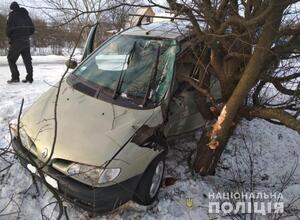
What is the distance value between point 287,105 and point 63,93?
2.69 meters

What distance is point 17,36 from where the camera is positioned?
845cm

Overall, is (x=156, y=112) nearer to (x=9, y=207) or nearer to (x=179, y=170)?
(x=179, y=170)

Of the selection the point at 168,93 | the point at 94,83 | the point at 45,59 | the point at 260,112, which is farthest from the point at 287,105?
the point at 45,59

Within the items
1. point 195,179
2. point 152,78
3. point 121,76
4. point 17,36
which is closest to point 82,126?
point 121,76

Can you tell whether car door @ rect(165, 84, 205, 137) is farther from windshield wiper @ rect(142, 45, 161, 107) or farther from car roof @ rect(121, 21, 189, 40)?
car roof @ rect(121, 21, 189, 40)

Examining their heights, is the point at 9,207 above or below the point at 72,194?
below

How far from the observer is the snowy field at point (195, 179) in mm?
3785

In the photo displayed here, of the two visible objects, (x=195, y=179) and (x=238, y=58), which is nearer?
(x=238, y=58)

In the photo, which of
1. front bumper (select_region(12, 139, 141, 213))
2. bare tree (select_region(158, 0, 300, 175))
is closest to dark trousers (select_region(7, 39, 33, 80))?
bare tree (select_region(158, 0, 300, 175))

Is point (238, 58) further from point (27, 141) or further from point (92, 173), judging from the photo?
point (27, 141)

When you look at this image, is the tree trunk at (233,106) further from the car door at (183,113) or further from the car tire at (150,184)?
the car tire at (150,184)

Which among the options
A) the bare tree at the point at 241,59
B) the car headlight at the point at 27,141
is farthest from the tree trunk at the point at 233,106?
the car headlight at the point at 27,141

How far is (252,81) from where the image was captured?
3.88m

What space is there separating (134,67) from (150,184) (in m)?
1.46
